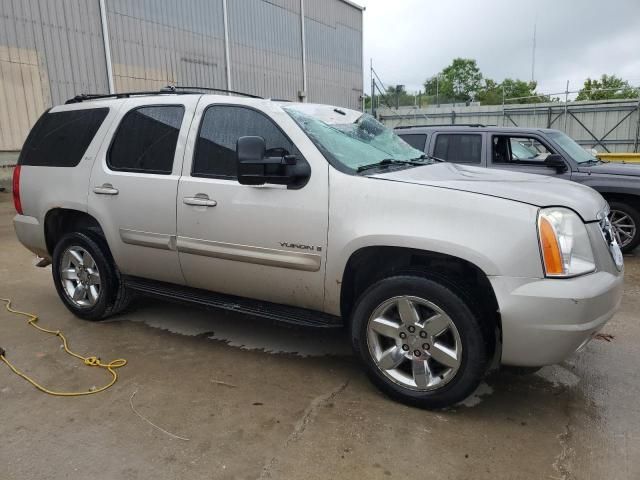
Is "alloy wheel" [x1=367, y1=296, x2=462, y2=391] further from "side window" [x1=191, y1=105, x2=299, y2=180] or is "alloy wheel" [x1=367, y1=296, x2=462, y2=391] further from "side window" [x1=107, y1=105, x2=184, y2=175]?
"side window" [x1=107, y1=105, x2=184, y2=175]

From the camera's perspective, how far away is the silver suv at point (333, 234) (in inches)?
101

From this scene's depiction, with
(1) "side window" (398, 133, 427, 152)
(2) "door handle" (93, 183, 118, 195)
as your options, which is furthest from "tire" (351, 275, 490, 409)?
(1) "side window" (398, 133, 427, 152)

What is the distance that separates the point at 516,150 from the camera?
7.09 meters

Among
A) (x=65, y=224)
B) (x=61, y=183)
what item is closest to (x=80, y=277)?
(x=65, y=224)

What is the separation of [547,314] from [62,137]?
4031 millimetres

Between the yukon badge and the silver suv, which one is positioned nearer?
the silver suv

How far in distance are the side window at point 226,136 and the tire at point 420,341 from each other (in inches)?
46.5

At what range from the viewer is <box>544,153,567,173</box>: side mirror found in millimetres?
6566

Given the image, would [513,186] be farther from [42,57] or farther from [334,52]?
[334,52]

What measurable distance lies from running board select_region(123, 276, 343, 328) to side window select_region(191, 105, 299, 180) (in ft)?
2.89

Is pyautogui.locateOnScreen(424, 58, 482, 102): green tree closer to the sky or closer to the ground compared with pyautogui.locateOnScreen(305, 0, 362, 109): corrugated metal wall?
Result: closer to the sky

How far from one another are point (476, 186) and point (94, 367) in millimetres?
2811

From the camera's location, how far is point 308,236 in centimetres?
305

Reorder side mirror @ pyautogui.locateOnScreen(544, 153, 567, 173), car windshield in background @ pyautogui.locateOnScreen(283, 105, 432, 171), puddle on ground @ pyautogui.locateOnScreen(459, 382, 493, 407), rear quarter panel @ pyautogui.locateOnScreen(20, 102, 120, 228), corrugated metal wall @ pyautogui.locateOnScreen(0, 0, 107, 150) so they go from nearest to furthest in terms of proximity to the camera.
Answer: puddle on ground @ pyautogui.locateOnScreen(459, 382, 493, 407)
car windshield in background @ pyautogui.locateOnScreen(283, 105, 432, 171)
rear quarter panel @ pyautogui.locateOnScreen(20, 102, 120, 228)
side mirror @ pyautogui.locateOnScreen(544, 153, 567, 173)
corrugated metal wall @ pyautogui.locateOnScreen(0, 0, 107, 150)
